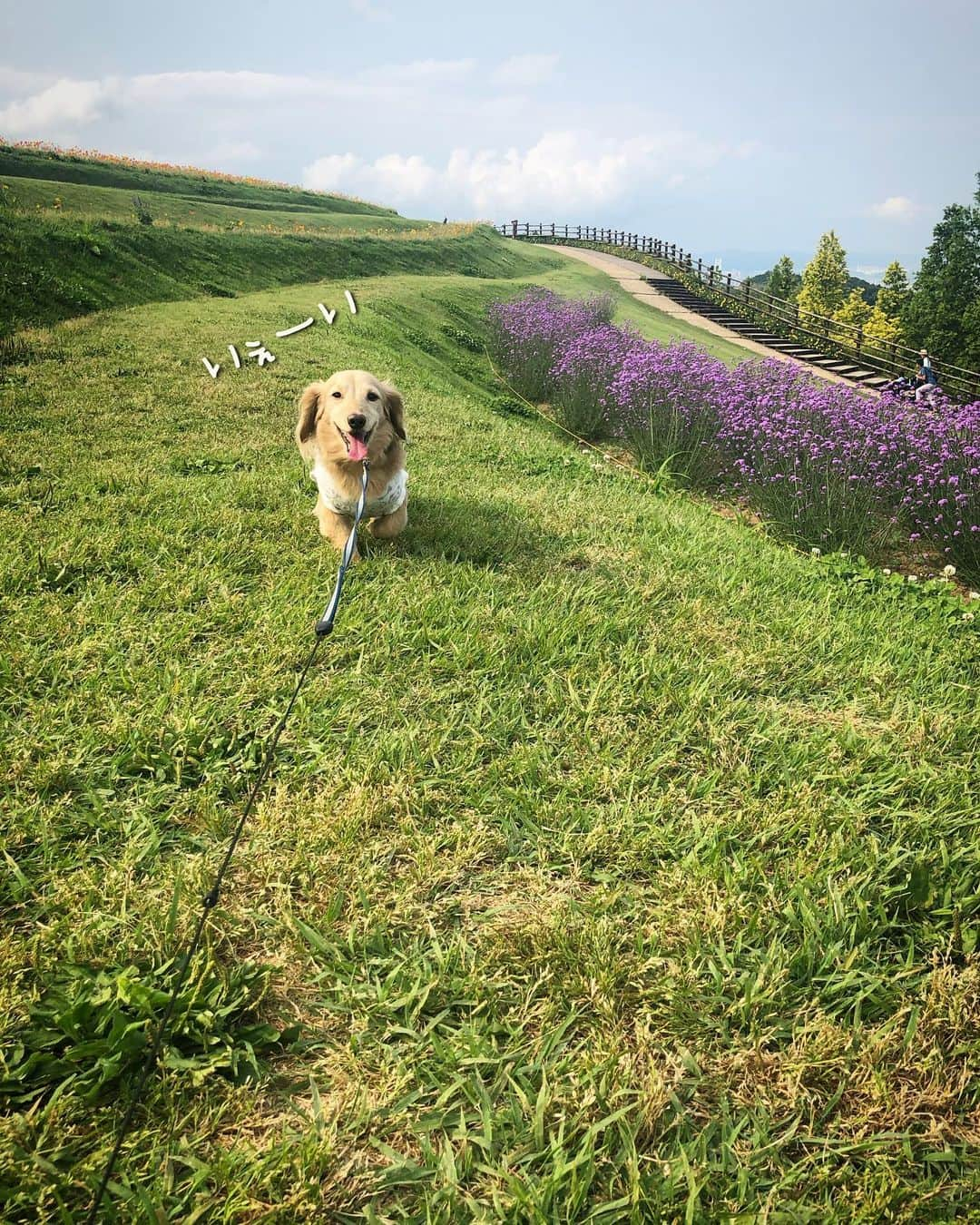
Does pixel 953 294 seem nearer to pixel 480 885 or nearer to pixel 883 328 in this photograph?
pixel 883 328

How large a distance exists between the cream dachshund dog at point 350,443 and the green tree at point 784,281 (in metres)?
52.1

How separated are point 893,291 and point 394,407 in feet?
156

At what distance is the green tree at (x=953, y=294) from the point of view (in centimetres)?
3144

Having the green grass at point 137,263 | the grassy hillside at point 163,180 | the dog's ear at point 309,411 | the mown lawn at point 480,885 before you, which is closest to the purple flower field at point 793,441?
the mown lawn at point 480,885

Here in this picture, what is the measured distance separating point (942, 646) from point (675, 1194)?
3.20m

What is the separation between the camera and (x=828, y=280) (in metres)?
44.4

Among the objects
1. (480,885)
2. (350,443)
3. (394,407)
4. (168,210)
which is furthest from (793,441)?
(168,210)

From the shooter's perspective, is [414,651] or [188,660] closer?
[188,660]

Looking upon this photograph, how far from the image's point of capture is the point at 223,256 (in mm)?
14250

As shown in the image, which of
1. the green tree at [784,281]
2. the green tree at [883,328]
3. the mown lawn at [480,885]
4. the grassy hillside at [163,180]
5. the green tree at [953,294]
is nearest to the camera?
the mown lawn at [480,885]

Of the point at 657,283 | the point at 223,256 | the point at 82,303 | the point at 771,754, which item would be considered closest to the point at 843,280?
the point at 657,283

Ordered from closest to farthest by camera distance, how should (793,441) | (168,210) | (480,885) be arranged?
(480,885)
(793,441)
(168,210)

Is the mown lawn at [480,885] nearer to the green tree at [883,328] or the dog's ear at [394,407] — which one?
the dog's ear at [394,407]

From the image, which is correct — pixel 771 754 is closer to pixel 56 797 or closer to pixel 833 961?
pixel 833 961
